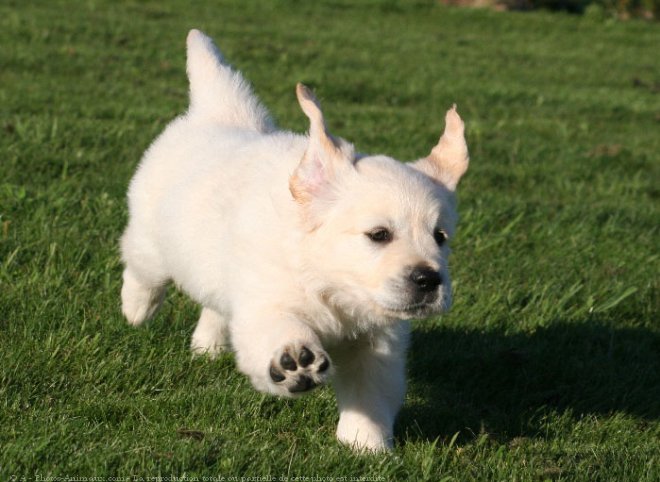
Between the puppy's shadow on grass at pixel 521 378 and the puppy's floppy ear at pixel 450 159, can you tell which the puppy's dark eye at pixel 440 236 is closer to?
the puppy's floppy ear at pixel 450 159

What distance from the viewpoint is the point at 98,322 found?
4320 millimetres

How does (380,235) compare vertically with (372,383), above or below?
above

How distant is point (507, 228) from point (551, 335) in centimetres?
122

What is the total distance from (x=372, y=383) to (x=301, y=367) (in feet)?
2.00

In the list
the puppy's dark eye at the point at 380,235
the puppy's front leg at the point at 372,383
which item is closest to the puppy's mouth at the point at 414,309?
the puppy's dark eye at the point at 380,235

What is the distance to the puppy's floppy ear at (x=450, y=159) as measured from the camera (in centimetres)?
372

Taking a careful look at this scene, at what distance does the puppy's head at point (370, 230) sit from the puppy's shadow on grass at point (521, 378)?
0.84 m

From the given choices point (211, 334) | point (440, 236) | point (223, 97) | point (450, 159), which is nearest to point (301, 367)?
point (440, 236)

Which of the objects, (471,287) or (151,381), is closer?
(151,381)

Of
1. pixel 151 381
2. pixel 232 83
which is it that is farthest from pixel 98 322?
pixel 232 83

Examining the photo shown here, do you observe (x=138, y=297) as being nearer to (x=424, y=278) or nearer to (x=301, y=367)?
(x=301, y=367)

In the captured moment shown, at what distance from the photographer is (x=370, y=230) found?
332 centimetres

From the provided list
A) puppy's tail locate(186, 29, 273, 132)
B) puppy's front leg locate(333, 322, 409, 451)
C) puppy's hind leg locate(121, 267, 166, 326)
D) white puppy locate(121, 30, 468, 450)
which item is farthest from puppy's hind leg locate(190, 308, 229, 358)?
puppy's tail locate(186, 29, 273, 132)

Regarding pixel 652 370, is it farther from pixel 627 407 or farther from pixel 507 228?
pixel 507 228
